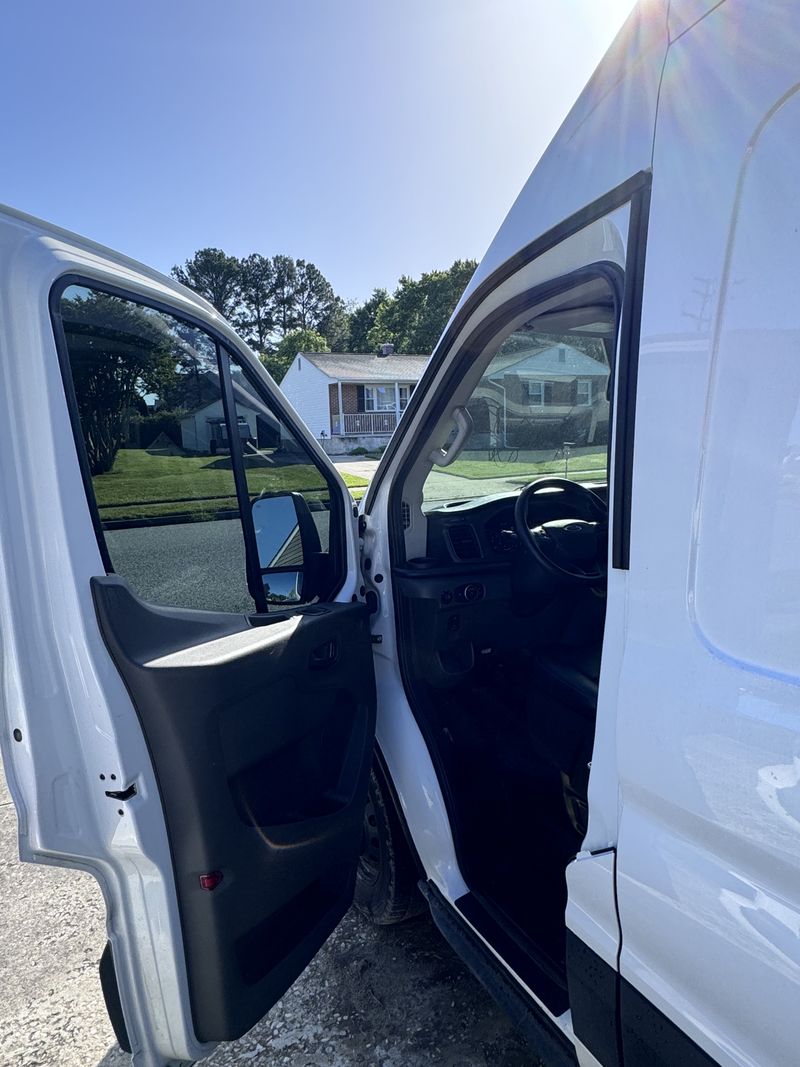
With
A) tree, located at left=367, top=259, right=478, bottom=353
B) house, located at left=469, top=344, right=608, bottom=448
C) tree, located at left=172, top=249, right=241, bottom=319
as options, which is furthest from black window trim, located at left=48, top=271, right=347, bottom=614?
tree, located at left=172, top=249, right=241, bottom=319

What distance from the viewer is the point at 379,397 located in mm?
32062

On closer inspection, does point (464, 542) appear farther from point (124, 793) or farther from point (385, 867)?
point (124, 793)

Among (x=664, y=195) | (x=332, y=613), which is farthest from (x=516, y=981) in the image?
(x=664, y=195)

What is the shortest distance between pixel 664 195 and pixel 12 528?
1.33 metres

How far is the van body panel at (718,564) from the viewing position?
93 centimetres

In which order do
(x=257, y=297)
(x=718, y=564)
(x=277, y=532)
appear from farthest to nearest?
(x=257, y=297)
(x=277, y=532)
(x=718, y=564)

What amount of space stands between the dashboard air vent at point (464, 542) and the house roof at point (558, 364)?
61 cm

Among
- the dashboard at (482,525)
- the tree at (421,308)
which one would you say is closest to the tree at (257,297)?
the tree at (421,308)

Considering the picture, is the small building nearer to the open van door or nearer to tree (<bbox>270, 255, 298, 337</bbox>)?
the open van door

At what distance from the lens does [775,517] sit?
935 millimetres

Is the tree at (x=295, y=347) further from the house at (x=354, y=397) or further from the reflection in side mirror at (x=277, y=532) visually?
the reflection in side mirror at (x=277, y=532)

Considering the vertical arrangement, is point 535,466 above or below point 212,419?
below

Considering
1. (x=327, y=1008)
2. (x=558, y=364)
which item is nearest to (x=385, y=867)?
(x=327, y=1008)

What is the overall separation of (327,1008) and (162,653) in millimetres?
1547
